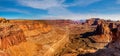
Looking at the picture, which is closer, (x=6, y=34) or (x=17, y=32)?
(x=6, y=34)

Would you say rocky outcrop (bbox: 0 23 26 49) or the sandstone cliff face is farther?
the sandstone cliff face

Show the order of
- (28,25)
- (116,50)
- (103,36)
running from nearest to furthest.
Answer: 1. (116,50)
2. (28,25)
3. (103,36)

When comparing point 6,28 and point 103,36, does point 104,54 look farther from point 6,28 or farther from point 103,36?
point 103,36

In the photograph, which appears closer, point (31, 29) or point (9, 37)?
point (9, 37)

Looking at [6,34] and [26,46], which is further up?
[6,34]

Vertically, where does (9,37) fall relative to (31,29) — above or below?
above

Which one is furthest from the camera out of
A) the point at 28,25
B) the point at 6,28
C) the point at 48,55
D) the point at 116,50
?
the point at 28,25

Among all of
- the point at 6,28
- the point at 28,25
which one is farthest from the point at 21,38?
the point at 28,25

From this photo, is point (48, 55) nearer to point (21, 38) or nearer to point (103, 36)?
point (21, 38)

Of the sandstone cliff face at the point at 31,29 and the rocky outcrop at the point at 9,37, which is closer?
the rocky outcrop at the point at 9,37
